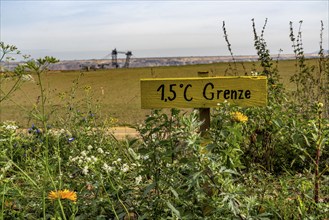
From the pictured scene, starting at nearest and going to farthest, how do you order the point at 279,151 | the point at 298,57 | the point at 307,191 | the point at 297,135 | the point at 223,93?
the point at 307,191 < the point at 223,93 < the point at 297,135 < the point at 279,151 < the point at 298,57

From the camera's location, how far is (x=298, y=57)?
607 cm

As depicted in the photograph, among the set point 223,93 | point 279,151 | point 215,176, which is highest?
point 223,93

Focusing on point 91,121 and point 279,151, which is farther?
point 91,121

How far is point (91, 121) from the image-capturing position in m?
5.04

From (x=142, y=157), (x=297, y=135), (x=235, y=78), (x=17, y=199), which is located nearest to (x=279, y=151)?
(x=297, y=135)

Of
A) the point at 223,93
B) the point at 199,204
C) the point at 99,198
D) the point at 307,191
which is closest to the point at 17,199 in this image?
the point at 99,198

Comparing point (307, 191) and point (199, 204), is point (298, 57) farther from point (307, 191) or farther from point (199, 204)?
point (199, 204)

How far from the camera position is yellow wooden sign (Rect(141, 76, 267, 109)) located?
11.3 feet

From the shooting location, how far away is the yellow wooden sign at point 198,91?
345 centimetres

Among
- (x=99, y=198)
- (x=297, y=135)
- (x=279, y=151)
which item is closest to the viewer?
(x=99, y=198)

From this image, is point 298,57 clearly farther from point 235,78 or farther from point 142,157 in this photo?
point 142,157

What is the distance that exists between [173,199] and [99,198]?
1.33ft

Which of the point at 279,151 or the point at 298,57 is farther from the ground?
the point at 298,57

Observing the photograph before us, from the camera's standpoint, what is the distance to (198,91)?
3479mm
